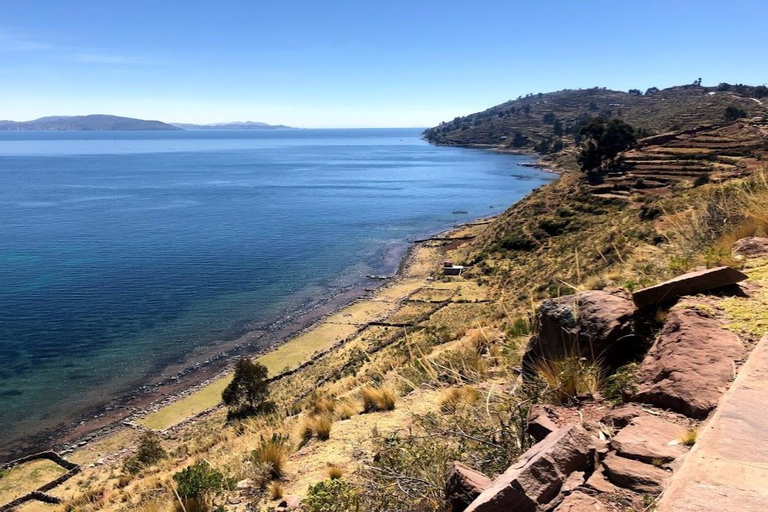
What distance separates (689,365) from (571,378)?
118 cm

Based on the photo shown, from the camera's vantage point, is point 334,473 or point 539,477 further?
point 334,473

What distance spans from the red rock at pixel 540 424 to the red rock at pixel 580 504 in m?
0.96

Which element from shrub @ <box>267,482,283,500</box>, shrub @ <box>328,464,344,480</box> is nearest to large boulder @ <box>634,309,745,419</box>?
shrub @ <box>328,464,344,480</box>

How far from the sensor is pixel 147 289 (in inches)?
1849

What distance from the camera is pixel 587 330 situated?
6.07 metres

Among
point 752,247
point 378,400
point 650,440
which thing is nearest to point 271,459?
point 378,400

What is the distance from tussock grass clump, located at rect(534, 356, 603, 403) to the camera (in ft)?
17.6

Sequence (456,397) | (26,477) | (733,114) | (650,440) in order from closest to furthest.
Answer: (650,440) → (456,397) → (26,477) → (733,114)

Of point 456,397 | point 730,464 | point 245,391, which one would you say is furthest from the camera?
point 245,391

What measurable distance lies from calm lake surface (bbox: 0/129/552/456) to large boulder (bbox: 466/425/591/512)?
31.1 meters

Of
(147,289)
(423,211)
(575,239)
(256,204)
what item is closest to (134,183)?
(256,204)

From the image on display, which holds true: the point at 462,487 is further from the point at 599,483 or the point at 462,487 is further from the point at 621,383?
the point at 621,383

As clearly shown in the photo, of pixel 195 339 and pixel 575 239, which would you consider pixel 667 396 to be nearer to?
pixel 195 339

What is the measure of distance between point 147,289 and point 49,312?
8023mm
